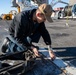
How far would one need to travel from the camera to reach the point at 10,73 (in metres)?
4.82

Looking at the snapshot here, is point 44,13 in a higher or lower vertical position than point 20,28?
higher

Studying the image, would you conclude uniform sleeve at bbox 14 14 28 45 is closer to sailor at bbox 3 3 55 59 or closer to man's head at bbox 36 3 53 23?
sailor at bbox 3 3 55 59

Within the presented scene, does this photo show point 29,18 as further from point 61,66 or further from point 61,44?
point 61,44

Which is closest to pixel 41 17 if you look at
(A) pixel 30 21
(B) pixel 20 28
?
(A) pixel 30 21

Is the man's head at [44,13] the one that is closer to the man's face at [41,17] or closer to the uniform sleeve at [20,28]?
the man's face at [41,17]

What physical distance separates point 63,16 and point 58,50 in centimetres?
2309

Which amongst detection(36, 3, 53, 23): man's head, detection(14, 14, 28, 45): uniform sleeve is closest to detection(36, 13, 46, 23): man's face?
detection(36, 3, 53, 23): man's head

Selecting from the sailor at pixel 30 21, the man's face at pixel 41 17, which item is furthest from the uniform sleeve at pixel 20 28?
the man's face at pixel 41 17

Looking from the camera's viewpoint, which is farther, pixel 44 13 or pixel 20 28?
pixel 20 28

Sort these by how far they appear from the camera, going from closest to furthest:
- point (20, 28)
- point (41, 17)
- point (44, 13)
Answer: point (44, 13)
point (41, 17)
point (20, 28)

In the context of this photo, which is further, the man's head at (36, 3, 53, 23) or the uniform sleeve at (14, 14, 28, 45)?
the uniform sleeve at (14, 14, 28, 45)

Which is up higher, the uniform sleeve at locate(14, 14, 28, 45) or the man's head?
the man's head

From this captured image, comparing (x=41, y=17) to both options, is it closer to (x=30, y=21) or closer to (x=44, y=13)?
(x=44, y=13)

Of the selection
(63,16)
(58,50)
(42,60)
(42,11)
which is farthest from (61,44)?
(63,16)
